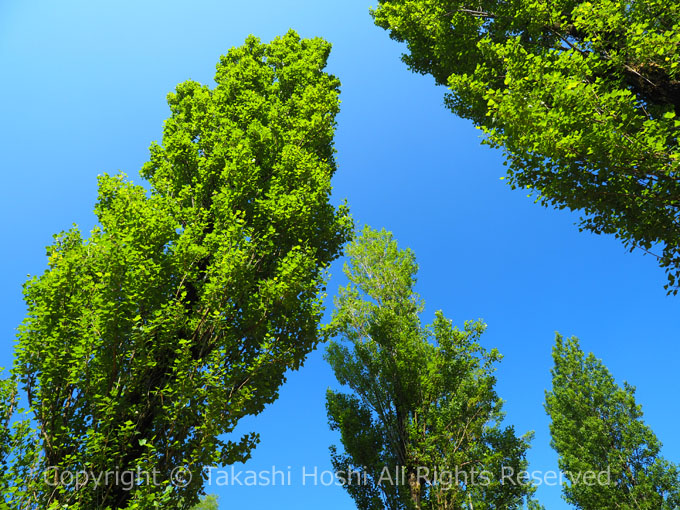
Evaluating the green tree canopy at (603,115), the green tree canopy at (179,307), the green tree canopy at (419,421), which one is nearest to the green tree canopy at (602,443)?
the green tree canopy at (419,421)

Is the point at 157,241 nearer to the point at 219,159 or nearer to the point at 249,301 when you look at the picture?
the point at 249,301

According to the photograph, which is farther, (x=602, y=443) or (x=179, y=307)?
(x=602, y=443)

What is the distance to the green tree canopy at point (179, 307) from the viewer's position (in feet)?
15.3

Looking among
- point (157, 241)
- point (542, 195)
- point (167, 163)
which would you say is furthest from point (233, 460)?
point (542, 195)

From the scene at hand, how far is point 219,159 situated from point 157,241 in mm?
2499

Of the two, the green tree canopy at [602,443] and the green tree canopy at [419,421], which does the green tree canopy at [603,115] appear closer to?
the green tree canopy at [419,421]

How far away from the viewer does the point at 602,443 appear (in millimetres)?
15141

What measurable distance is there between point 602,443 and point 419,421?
1178 centimetres

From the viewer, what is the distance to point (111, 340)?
16.2 feet

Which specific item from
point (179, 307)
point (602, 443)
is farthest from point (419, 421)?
point (602, 443)

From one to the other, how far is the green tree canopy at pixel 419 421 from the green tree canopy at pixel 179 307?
140 inches

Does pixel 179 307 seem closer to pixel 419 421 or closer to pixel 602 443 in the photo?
pixel 419 421

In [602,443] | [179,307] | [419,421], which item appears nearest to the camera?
A: [179,307]

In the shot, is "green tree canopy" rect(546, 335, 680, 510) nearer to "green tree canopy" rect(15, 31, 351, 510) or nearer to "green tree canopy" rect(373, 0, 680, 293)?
"green tree canopy" rect(373, 0, 680, 293)
